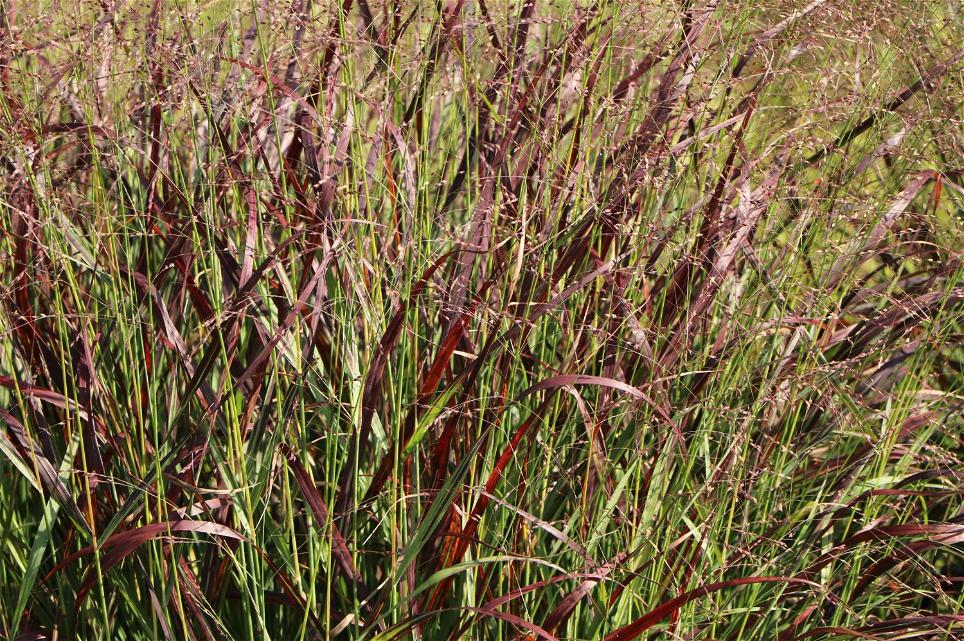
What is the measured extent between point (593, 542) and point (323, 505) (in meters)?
0.41

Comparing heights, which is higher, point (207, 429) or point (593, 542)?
point (207, 429)

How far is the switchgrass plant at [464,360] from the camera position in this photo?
1.34 metres

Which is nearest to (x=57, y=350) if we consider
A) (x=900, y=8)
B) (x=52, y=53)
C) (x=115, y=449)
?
(x=115, y=449)

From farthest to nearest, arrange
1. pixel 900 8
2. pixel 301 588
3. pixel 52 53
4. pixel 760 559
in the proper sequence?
pixel 52 53, pixel 900 8, pixel 760 559, pixel 301 588

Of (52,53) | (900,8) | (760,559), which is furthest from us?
(52,53)

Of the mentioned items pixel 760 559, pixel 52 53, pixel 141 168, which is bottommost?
pixel 760 559

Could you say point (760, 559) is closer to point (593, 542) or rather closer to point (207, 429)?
point (593, 542)

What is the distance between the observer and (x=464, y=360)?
160 centimetres

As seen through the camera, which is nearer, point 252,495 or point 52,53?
point 252,495

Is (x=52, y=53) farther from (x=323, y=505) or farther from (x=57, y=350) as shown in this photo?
(x=323, y=505)

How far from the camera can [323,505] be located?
1.34 m

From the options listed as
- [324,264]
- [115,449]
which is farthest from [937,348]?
[115,449]

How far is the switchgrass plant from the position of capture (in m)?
1.34

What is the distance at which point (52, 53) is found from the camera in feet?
6.30
